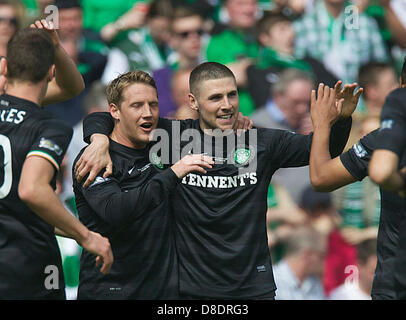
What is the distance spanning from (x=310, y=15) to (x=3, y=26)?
2.95 meters

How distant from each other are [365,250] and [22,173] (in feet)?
12.7

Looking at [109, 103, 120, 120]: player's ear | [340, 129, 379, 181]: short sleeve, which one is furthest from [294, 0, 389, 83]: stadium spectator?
[340, 129, 379, 181]: short sleeve

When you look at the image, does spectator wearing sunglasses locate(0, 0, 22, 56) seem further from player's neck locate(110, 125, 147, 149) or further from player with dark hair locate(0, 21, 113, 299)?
player with dark hair locate(0, 21, 113, 299)

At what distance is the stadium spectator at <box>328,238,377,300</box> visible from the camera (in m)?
6.74

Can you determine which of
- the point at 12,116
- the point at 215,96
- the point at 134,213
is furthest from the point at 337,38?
the point at 12,116

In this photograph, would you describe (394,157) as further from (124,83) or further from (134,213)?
(124,83)

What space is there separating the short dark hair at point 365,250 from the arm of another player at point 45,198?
3.45 meters

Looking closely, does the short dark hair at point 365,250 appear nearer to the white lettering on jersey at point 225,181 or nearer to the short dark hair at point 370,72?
the short dark hair at point 370,72

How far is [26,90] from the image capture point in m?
4.20

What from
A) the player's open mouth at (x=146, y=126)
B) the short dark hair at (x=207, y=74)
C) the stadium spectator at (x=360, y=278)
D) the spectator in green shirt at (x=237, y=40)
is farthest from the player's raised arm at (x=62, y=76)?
the stadium spectator at (x=360, y=278)

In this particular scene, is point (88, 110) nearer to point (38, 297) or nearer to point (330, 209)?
point (330, 209)

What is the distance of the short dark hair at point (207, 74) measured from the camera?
4.93 m

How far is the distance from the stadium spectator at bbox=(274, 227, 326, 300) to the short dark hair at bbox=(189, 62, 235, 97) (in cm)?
244

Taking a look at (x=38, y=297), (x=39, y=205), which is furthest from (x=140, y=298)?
(x=39, y=205)
